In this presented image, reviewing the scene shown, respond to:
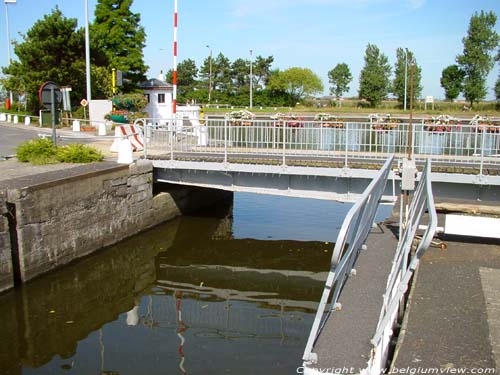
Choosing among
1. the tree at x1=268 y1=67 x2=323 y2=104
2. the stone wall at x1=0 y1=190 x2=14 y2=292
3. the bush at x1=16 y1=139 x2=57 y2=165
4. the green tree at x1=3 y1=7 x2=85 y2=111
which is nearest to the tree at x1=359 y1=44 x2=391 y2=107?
the tree at x1=268 y1=67 x2=323 y2=104

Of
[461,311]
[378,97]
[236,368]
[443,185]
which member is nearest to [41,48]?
[443,185]

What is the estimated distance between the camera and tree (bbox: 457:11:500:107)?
75062mm

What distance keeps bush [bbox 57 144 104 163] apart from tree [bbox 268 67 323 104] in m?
80.8

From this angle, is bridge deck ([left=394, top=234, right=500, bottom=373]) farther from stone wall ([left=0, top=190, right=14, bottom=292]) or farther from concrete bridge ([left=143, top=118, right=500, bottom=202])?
stone wall ([left=0, top=190, right=14, bottom=292])

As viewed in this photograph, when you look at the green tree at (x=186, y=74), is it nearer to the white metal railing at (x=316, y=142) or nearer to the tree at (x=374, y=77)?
the tree at (x=374, y=77)

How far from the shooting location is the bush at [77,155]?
15.0 metres

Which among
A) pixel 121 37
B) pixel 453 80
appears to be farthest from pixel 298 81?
pixel 121 37

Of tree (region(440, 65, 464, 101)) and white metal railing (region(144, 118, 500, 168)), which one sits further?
tree (region(440, 65, 464, 101))

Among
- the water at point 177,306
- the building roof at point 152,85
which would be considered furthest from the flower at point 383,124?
the building roof at point 152,85

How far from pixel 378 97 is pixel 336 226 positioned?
235 ft

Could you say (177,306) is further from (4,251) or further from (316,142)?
(316,142)

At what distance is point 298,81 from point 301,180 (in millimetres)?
88551

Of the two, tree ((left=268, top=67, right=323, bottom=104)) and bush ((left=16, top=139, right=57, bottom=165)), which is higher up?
tree ((left=268, top=67, right=323, bottom=104))

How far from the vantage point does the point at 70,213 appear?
12.1m
